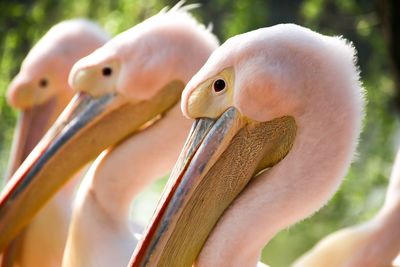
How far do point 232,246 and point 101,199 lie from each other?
1.08 meters

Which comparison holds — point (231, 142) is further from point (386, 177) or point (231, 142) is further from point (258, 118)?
point (386, 177)

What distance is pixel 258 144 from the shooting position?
9.30ft

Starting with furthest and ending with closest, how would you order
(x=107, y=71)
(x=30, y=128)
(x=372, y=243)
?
(x=30, y=128)
(x=372, y=243)
(x=107, y=71)

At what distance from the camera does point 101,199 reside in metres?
3.71

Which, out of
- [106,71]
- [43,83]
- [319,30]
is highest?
[319,30]

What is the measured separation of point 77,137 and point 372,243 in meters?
1.34

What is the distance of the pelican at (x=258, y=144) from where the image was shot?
2729 mm

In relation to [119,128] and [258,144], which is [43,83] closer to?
[119,128]

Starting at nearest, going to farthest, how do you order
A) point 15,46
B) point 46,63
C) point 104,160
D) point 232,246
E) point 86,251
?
point 232,246 < point 86,251 < point 104,160 < point 46,63 < point 15,46

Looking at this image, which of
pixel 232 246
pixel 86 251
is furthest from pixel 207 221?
pixel 86 251

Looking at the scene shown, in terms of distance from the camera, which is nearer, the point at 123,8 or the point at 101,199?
the point at 101,199

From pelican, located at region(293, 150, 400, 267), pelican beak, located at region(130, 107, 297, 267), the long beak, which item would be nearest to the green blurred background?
pelican, located at region(293, 150, 400, 267)

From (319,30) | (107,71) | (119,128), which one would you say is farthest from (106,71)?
(319,30)

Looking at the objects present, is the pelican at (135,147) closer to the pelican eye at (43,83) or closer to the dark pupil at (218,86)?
the dark pupil at (218,86)
